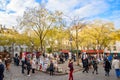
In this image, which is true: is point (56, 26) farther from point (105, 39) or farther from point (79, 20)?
point (105, 39)

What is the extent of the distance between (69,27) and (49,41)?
18638 mm

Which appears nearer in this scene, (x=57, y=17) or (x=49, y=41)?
(x=57, y=17)

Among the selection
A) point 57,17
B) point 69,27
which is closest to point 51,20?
point 57,17

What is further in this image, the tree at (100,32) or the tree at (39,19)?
the tree at (100,32)

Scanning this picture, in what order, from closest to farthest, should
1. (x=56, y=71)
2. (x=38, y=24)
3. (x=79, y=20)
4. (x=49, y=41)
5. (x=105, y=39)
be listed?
(x=56, y=71), (x=38, y=24), (x=79, y=20), (x=105, y=39), (x=49, y=41)

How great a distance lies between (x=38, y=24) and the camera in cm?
4006

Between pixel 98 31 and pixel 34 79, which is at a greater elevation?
pixel 98 31

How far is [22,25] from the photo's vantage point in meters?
41.3

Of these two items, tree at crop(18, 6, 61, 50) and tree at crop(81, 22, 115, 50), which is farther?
tree at crop(81, 22, 115, 50)

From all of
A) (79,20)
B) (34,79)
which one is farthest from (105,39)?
(34,79)

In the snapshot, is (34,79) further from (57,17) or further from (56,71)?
(57,17)

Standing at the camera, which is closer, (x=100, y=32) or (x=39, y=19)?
(x=39, y=19)

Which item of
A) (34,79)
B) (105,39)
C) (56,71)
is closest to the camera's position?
(34,79)

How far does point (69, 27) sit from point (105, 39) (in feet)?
42.4
